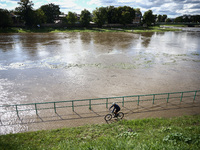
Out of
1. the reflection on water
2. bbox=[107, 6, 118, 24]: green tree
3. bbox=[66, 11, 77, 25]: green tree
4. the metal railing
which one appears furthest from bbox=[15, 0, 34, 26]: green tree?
the metal railing

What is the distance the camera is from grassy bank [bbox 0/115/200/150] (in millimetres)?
7637

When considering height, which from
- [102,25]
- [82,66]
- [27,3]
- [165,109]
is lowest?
[165,109]

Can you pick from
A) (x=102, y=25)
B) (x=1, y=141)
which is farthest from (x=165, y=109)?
(x=102, y=25)

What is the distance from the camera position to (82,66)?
83.4 ft

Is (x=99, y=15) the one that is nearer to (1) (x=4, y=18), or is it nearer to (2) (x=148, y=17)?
(2) (x=148, y=17)

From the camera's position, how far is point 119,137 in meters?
9.16

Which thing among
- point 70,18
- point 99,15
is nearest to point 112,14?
point 99,15

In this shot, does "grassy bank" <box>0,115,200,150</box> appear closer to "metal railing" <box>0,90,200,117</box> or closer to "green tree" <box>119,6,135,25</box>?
"metal railing" <box>0,90,200,117</box>

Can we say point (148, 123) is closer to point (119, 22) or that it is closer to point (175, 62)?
point (175, 62)

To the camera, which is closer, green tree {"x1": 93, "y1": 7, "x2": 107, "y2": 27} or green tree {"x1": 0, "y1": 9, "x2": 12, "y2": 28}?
green tree {"x1": 0, "y1": 9, "x2": 12, "y2": 28}

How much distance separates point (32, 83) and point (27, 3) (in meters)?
77.9

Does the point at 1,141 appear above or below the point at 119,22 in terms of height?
below

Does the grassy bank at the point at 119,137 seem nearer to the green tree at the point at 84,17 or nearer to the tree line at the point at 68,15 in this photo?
the tree line at the point at 68,15

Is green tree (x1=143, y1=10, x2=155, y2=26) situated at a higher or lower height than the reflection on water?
higher
